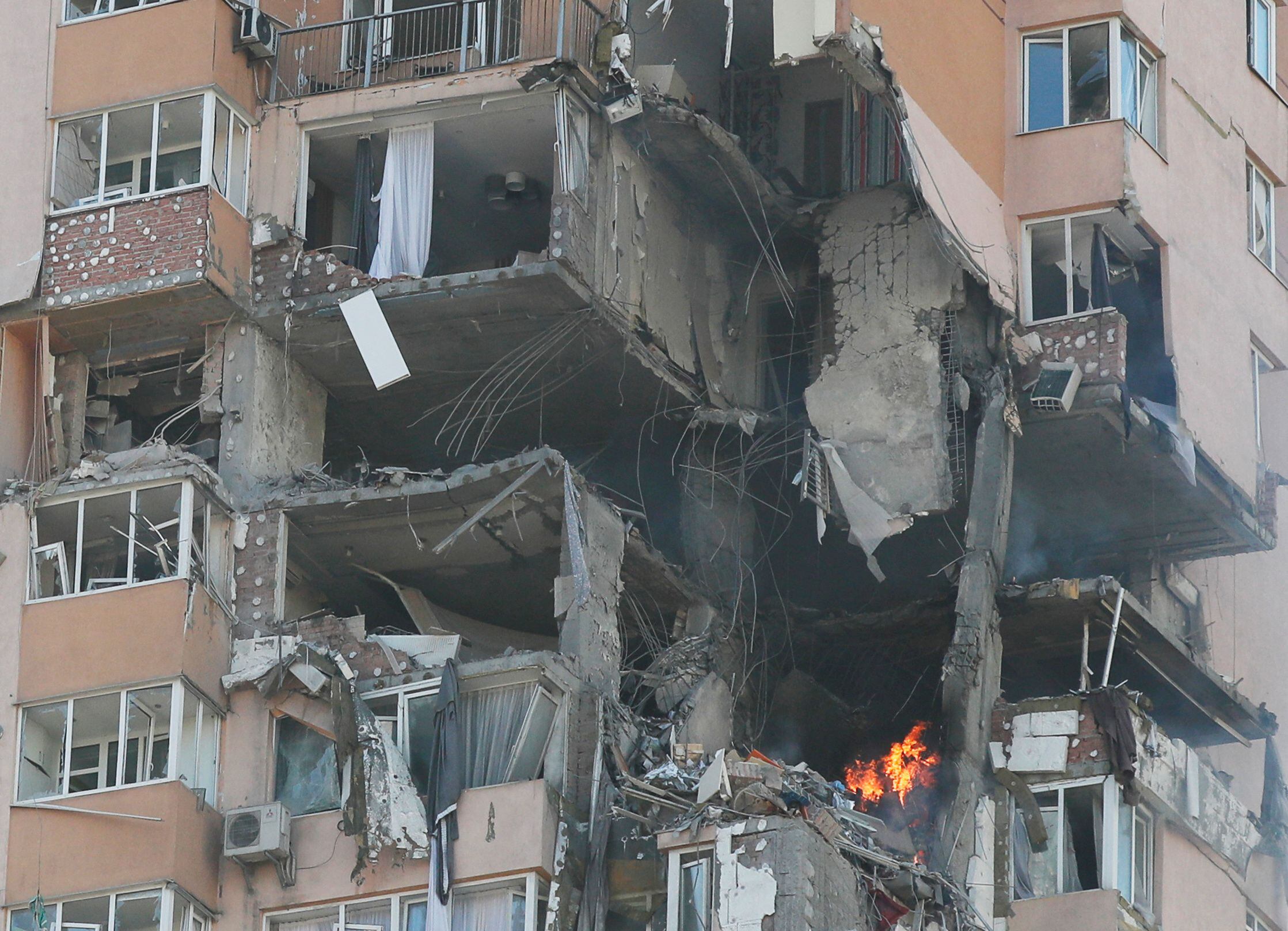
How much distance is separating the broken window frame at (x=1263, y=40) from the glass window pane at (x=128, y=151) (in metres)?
17.0

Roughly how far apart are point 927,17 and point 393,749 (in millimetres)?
12459

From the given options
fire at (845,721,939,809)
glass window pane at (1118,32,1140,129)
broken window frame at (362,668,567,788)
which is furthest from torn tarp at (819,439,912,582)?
glass window pane at (1118,32,1140,129)

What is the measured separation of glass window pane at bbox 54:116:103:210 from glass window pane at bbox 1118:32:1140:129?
1387 centimetres

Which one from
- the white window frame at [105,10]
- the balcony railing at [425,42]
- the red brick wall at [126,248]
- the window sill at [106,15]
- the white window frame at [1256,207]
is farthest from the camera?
the white window frame at [1256,207]

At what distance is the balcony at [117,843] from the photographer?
31.0m

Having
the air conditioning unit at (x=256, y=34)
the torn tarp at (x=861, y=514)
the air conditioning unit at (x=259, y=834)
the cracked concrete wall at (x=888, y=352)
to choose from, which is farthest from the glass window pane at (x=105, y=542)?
the cracked concrete wall at (x=888, y=352)

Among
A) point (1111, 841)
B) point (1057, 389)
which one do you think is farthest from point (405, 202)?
point (1111, 841)

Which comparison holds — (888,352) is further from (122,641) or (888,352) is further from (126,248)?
(122,641)

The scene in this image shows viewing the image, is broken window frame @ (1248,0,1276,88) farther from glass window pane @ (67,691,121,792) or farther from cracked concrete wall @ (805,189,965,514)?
glass window pane @ (67,691,121,792)

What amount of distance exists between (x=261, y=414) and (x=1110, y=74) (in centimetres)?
1282

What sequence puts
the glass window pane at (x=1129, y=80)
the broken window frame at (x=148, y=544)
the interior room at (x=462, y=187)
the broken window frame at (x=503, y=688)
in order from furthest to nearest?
the glass window pane at (x=1129, y=80), the interior room at (x=462, y=187), the broken window frame at (x=148, y=544), the broken window frame at (x=503, y=688)

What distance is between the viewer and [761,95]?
3903 cm

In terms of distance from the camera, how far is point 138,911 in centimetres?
3108

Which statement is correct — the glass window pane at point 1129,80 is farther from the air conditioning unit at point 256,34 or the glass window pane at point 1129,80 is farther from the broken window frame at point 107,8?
the broken window frame at point 107,8
